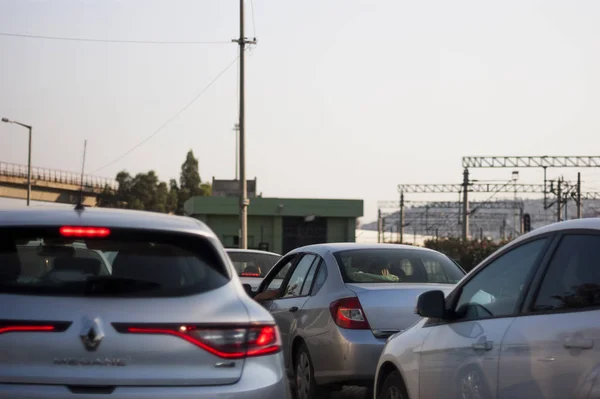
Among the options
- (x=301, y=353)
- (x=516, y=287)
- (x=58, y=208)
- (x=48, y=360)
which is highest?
(x=58, y=208)

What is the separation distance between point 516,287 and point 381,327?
10.1ft

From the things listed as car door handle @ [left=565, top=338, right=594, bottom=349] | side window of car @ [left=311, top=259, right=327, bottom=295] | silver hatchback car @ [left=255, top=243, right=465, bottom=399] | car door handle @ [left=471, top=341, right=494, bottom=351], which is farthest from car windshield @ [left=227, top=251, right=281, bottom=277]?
car door handle @ [left=565, top=338, right=594, bottom=349]

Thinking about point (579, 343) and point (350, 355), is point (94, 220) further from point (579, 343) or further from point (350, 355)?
point (350, 355)

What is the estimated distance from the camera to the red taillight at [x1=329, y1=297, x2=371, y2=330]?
8291 millimetres

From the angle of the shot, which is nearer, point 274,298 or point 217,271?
point 217,271

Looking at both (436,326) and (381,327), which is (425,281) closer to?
(381,327)

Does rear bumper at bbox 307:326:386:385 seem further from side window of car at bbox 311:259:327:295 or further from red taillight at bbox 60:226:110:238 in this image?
red taillight at bbox 60:226:110:238

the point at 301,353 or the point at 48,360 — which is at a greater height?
the point at 48,360

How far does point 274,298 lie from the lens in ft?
34.7

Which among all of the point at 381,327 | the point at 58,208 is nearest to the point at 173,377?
the point at 58,208

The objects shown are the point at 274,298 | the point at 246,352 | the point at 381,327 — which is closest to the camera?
the point at 246,352

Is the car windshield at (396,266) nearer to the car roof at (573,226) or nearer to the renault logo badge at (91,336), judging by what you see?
the car roof at (573,226)

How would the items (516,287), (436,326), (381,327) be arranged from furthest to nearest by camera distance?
(381,327) → (436,326) → (516,287)

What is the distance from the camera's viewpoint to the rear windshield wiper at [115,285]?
469 centimetres
